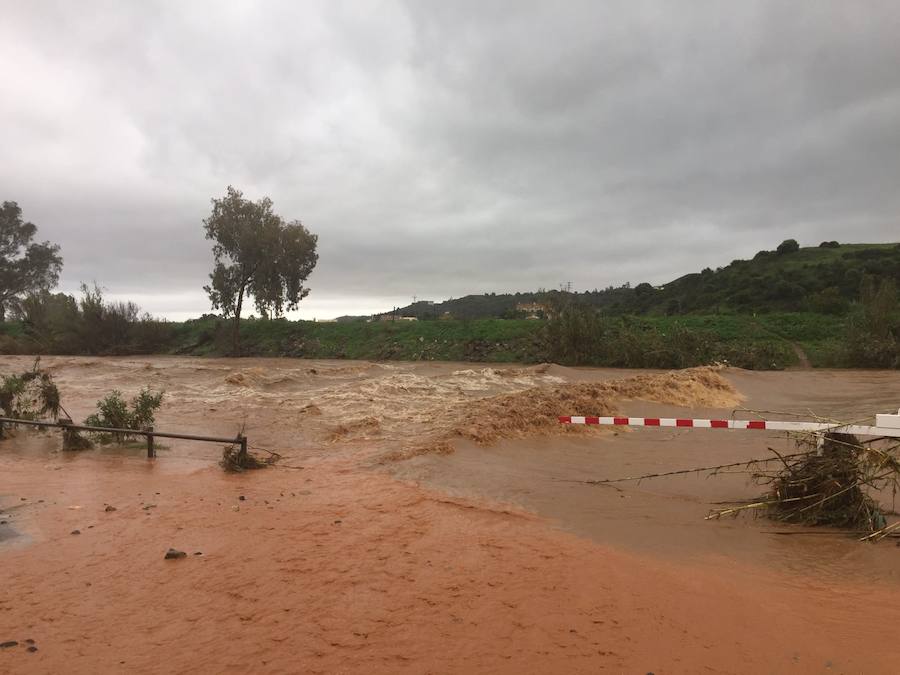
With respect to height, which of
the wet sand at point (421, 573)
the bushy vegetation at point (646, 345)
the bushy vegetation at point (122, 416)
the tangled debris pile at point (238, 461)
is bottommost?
the wet sand at point (421, 573)

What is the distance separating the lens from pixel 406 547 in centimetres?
567

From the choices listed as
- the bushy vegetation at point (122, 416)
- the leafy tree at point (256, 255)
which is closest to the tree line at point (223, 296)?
the leafy tree at point (256, 255)

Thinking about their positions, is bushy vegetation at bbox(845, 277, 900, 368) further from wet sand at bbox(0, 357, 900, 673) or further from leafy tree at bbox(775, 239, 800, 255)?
leafy tree at bbox(775, 239, 800, 255)

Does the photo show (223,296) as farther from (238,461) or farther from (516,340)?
(238,461)

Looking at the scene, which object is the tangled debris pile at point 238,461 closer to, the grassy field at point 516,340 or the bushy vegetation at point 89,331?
the grassy field at point 516,340

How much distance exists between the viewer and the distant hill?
164 feet

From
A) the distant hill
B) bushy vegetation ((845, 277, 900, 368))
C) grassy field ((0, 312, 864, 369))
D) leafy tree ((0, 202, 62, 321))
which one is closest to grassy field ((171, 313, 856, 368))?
grassy field ((0, 312, 864, 369))

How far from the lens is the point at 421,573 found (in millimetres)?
5023

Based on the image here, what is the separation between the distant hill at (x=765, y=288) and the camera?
50094 mm

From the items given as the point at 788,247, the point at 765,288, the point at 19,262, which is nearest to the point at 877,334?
the point at 765,288

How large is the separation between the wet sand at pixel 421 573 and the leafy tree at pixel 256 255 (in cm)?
3317

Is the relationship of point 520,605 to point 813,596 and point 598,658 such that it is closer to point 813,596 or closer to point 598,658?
point 598,658

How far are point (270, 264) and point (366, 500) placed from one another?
37486 mm

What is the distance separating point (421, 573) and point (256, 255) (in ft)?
132
